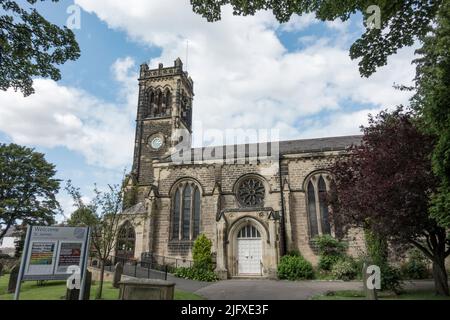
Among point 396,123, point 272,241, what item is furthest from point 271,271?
point 396,123

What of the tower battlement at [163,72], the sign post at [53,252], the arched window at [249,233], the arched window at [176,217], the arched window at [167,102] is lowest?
the sign post at [53,252]

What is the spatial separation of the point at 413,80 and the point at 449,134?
3.17 metres

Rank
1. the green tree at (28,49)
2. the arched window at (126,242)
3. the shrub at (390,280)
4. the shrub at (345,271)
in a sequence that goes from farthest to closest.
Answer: the arched window at (126,242) → the shrub at (345,271) → the shrub at (390,280) → the green tree at (28,49)

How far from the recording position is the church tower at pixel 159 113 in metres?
28.8

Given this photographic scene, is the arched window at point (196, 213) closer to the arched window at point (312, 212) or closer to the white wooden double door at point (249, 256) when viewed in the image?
the white wooden double door at point (249, 256)

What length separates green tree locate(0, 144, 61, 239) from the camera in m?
26.5

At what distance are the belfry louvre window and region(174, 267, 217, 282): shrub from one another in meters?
3.42

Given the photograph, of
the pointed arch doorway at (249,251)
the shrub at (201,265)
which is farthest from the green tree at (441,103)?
the shrub at (201,265)

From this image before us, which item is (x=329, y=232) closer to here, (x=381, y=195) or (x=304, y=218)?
(x=304, y=218)

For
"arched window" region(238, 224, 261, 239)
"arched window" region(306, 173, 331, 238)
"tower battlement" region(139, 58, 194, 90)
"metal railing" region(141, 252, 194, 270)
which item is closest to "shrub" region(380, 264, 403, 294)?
"arched window" region(306, 173, 331, 238)

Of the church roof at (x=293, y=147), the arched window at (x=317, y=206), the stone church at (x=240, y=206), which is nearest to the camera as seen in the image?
the stone church at (x=240, y=206)

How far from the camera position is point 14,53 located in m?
6.16

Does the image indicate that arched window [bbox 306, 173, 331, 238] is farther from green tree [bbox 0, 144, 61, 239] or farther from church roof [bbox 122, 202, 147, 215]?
green tree [bbox 0, 144, 61, 239]

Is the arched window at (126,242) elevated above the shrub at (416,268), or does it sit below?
above
